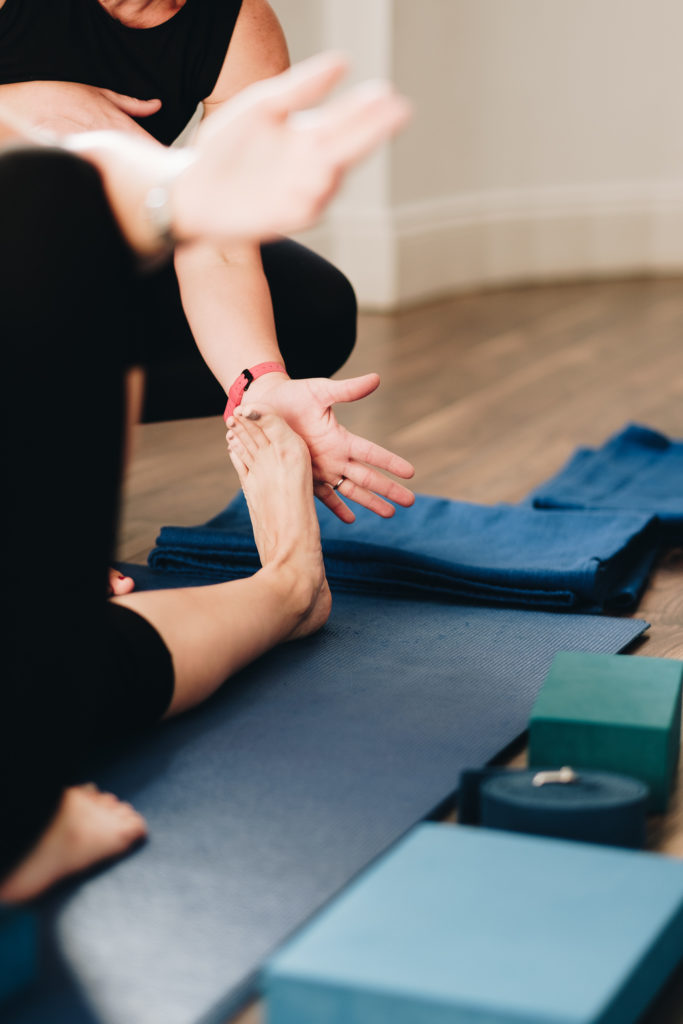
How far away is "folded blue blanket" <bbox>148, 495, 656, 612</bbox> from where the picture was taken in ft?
5.13

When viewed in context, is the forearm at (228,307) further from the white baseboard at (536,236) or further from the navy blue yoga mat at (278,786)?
the white baseboard at (536,236)

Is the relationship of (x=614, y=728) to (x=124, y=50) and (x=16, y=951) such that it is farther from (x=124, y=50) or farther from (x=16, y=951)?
(x=124, y=50)

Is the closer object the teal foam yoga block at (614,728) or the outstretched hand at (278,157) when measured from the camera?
the outstretched hand at (278,157)

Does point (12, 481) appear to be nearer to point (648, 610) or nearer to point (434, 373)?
point (648, 610)

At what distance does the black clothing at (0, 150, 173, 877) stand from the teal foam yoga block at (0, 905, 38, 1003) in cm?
5

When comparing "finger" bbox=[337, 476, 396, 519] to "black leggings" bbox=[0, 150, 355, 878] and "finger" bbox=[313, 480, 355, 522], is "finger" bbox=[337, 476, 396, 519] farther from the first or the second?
"black leggings" bbox=[0, 150, 355, 878]

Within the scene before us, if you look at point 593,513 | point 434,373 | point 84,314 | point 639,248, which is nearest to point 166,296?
point 593,513

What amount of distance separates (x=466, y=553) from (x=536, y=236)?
3.06m

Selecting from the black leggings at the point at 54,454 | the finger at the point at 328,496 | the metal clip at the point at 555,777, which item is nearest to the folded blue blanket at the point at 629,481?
the finger at the point at 328,496

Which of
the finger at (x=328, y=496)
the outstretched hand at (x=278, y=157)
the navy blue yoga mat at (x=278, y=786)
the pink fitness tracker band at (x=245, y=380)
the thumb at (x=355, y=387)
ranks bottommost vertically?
the navy blue yoga mat at (x=278, y=786)

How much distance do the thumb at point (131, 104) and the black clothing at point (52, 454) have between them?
0.95 m

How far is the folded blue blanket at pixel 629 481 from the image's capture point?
1.89m

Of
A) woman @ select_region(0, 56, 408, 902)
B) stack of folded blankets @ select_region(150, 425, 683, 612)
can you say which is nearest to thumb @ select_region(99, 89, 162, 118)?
stack of folded blankets @ select_region(150, 425, 683, 612)

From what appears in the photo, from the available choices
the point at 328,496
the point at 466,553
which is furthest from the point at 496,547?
the point at 328,496
